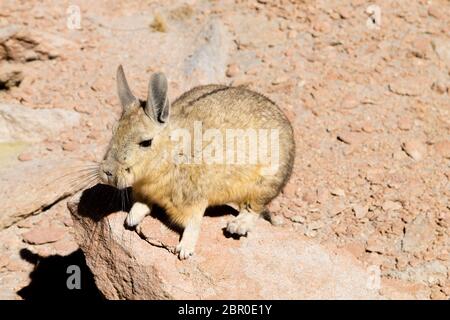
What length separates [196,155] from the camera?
19.4 ft

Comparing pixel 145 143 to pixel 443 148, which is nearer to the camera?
pixel 145 143

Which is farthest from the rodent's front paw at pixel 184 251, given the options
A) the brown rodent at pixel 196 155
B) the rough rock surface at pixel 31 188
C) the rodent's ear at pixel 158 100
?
the rough rock surface at pixel 31 188

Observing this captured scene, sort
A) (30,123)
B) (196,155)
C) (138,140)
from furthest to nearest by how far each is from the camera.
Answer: (30,123)
(196,155)
(138,140)

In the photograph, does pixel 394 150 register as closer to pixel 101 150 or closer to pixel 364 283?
pixel 364 283

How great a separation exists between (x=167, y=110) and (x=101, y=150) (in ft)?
10.4

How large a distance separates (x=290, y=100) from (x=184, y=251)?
3.87 meters

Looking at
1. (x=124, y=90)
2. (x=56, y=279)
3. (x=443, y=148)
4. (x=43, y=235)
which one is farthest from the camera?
(x=443, y=148)

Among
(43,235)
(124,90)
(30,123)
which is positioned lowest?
(43,235)

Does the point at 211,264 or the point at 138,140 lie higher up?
the point at 138,140

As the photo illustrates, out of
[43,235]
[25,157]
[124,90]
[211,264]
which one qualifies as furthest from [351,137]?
[25,157]

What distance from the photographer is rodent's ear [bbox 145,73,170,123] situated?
527 centimetres

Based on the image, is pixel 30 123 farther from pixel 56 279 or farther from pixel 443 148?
pixel 443 148
